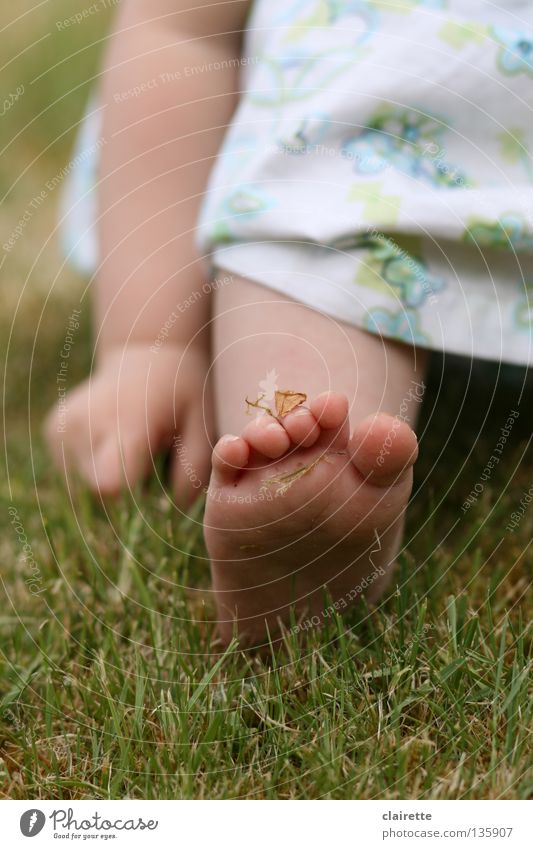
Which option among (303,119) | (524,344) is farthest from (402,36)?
(524,344)

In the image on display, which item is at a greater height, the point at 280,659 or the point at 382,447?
the point at 382,447

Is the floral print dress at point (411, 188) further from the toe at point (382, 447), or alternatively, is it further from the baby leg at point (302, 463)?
the toe at point (382, 447)

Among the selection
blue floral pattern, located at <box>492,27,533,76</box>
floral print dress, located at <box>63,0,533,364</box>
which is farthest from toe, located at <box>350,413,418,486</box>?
blue floral pattern, located at <box>492,27,533,76</box>

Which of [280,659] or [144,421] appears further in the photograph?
[144,421]

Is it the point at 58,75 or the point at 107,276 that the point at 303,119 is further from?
the point at 58,75

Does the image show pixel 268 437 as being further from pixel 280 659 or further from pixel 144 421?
pixel 144 421

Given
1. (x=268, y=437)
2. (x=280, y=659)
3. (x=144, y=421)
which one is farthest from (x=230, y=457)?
(x=144, y=421)

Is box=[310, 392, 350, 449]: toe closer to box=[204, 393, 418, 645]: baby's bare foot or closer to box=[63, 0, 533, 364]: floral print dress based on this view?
box=[204, 393, 418, 645]: baby's bare foot

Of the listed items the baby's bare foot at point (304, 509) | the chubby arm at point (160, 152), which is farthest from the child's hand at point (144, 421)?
the baby's bare foot at point (304, 509)
